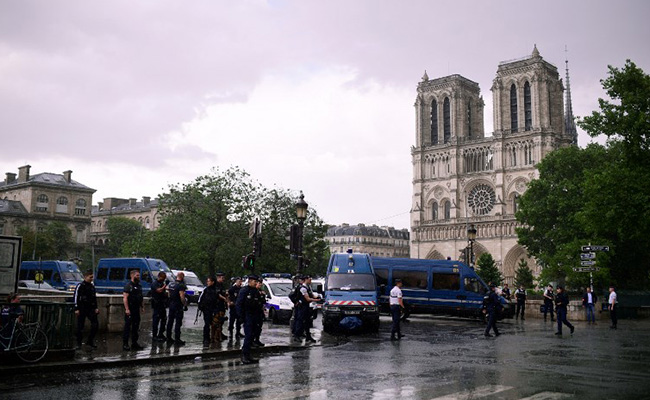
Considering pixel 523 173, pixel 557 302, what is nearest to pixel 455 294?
pixel 557 302

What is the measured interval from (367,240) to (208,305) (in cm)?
12170

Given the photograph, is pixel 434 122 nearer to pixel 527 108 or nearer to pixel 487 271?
pixel 527 108

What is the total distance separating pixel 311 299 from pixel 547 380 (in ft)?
25.6

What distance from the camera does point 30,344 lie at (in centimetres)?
1112

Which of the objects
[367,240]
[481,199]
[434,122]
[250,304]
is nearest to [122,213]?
[367,240]

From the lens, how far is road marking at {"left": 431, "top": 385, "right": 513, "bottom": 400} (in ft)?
28.1

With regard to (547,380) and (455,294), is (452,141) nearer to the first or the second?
(455,294)

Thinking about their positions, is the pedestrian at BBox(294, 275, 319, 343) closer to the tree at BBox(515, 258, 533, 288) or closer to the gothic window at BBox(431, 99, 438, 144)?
the tree at BBox(515, 258, 533, 288)

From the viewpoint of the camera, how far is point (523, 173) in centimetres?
8269

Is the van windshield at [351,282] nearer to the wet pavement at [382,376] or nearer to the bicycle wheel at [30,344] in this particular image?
the wet pavement at [382,376]

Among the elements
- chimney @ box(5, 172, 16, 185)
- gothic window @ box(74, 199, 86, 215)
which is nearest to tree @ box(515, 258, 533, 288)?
gothic window @ box(74, 199, 86, 215)

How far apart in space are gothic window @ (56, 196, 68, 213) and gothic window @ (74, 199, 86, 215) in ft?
4.42

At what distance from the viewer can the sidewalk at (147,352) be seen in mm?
11211

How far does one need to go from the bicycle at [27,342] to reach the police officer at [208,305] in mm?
4583
